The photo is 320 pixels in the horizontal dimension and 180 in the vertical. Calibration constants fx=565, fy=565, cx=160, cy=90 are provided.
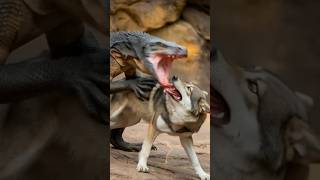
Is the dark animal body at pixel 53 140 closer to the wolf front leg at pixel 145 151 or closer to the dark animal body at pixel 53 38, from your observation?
the dark animal body at pixel 53 38

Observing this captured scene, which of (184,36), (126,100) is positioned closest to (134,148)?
(126,100)

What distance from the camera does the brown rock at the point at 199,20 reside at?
233 inches

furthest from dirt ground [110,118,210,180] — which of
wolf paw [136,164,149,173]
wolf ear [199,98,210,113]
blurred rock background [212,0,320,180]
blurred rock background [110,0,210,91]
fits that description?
blurred rock background [110,0,210,91]

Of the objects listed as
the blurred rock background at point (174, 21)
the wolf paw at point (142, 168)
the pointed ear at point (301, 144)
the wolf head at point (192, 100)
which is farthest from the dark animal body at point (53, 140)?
the blurred rock background at point (174, 21)

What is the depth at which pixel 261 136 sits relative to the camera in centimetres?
169

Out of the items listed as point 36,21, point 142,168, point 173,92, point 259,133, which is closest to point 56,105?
point 36,21

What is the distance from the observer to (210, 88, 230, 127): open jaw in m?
1.71

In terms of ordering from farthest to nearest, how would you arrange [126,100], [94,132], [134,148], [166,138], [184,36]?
[184,36] < [166,138] < [134,148] < [126,100] < [94,132]

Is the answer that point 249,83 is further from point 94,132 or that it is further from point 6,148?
point 6,148

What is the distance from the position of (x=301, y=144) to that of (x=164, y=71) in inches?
51.2

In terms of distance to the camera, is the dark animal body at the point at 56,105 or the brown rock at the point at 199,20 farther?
the brown rock at the point at 199,20

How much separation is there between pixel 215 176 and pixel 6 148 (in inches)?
24.5

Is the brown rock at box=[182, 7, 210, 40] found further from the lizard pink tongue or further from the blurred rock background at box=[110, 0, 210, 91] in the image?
the lizard pink tongue

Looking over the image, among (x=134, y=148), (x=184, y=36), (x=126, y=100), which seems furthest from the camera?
(x=184, y=36)
